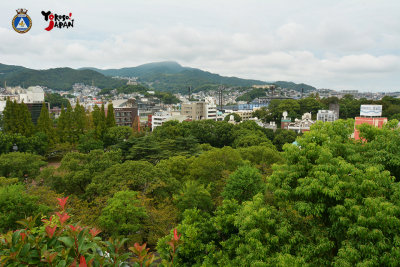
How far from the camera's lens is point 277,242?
21.8ft

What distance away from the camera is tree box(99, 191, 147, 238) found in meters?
11.1

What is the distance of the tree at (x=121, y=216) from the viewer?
36.4ft

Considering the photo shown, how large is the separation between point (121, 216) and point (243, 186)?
5.25m

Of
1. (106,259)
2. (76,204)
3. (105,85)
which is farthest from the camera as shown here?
(105,85)

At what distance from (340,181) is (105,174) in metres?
12.8

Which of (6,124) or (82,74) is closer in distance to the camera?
(6,124)

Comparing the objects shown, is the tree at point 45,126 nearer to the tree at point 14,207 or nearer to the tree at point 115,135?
the tree at point 115,135

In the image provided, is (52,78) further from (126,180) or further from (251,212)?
(251,212)

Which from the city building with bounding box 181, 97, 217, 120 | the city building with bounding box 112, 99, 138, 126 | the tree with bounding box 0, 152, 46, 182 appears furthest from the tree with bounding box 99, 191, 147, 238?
the city building with bounding box 181, 97, 217, 120

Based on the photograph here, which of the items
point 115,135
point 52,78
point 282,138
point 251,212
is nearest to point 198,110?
point 282,138

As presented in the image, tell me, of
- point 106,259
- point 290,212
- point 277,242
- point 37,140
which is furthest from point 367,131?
point 37,140

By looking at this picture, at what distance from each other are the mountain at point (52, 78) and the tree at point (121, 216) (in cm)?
15993

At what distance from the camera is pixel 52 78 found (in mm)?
164750

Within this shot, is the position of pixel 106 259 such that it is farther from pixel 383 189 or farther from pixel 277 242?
pixel 383 189
